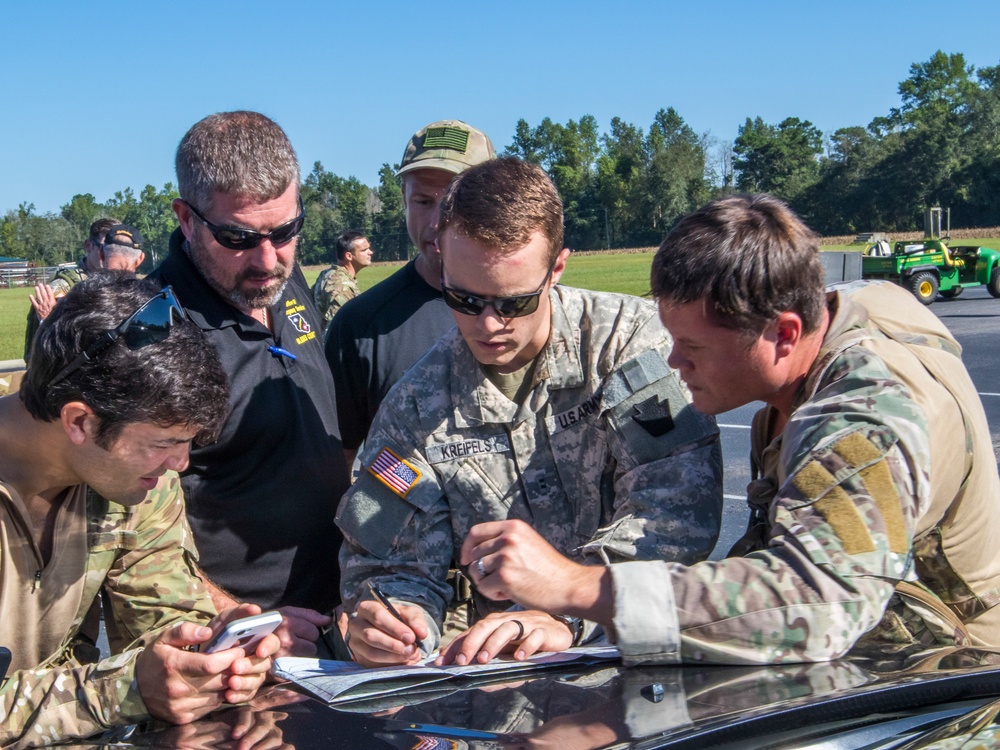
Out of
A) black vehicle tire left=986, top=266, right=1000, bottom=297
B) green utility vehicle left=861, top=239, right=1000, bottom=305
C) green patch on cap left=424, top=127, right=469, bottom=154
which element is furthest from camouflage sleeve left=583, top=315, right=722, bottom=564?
black vehicle tire left=986, top=266, right=1000, bottom=297

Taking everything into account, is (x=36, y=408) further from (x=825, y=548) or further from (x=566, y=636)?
(x=825, y=548)

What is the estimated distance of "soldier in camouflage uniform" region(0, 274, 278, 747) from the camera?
2.03m

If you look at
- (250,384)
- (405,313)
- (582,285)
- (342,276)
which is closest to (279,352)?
(250,384)

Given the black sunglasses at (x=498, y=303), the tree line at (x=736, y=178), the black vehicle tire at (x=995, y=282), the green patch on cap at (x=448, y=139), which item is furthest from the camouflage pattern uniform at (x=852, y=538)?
the tree line at (x=736, y=178)

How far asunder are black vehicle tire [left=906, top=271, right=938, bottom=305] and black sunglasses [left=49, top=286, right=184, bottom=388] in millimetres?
23814

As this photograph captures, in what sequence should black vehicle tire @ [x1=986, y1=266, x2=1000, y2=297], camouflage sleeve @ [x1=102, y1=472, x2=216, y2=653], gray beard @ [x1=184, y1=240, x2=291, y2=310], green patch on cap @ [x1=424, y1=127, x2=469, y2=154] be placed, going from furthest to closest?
1. black vehicle tire @ [x1=986, y1=266, x2=1000, y2=297]
2. green patch on cap @ [x1=424, y1=127, x2=469, y2=154]
3. gray beard @ [x1=184, y1=240, x2=291, y2=310]
4. camouflage sleeve @ [x1=102, y1=472, x2=216, y2=653]

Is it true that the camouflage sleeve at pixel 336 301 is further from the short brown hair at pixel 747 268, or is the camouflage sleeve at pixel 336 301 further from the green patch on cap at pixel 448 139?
the short brown hair at pixel 747 268

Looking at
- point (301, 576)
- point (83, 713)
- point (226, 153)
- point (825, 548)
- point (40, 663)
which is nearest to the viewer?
point (825, 548)

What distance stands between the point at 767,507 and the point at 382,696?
3.15 feet

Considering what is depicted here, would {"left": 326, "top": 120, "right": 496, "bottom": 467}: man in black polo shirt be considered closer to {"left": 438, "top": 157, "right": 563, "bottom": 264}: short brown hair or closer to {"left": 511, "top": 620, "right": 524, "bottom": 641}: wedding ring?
{"left": 438, "top": 157, "right": 563, "bottom": 264}: short brown hair

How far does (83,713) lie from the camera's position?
2.05 m

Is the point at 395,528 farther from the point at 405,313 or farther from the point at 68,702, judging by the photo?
the point at 405,313

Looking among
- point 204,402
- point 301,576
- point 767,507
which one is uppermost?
point 204,402

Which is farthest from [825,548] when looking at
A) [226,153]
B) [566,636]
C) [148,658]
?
[226,153]
